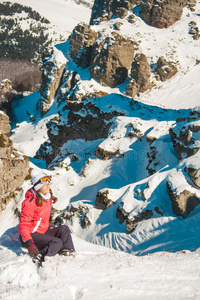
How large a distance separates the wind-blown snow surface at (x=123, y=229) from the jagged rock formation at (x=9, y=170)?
0.79 meters

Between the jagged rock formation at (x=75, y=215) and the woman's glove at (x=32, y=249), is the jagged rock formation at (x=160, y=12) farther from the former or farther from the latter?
the woman's glove at (x=32, y=249)

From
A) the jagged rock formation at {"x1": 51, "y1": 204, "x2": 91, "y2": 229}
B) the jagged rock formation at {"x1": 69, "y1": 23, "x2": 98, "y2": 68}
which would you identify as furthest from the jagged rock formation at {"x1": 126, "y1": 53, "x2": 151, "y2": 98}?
the jagged rock formation at {"x1": 51, "y1": 204, "x2": 91, "y2": 229}

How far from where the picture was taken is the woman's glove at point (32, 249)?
183 inches

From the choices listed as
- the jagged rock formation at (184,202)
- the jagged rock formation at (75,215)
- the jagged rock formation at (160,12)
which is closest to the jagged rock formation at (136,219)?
the jagged rock formation at (184,202)

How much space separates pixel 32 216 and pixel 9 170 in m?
17.4

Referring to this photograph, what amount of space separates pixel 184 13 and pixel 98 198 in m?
60.2

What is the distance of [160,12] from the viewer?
52.6m

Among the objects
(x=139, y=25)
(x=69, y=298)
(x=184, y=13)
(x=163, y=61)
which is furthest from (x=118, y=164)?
(x=184, y=13)

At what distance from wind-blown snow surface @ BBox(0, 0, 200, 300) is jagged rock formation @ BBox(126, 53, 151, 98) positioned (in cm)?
201

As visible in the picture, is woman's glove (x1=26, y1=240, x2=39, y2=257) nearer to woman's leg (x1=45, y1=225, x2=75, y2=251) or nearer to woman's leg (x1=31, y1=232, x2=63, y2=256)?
woman's leg (x1=31, y1=232, x2=63, y2=256)

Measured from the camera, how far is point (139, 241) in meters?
12.8

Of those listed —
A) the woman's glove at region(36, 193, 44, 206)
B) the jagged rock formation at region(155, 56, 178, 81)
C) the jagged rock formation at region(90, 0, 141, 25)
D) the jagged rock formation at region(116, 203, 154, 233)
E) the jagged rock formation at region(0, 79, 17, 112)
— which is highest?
the jagged rock formation at region(90, 0, 141, 25)

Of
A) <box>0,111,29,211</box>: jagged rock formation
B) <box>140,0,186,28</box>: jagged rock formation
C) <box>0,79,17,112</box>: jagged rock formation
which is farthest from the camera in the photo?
<box>0,79,17,112</box>: jagged rock formation

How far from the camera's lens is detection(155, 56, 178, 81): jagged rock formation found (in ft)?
150
